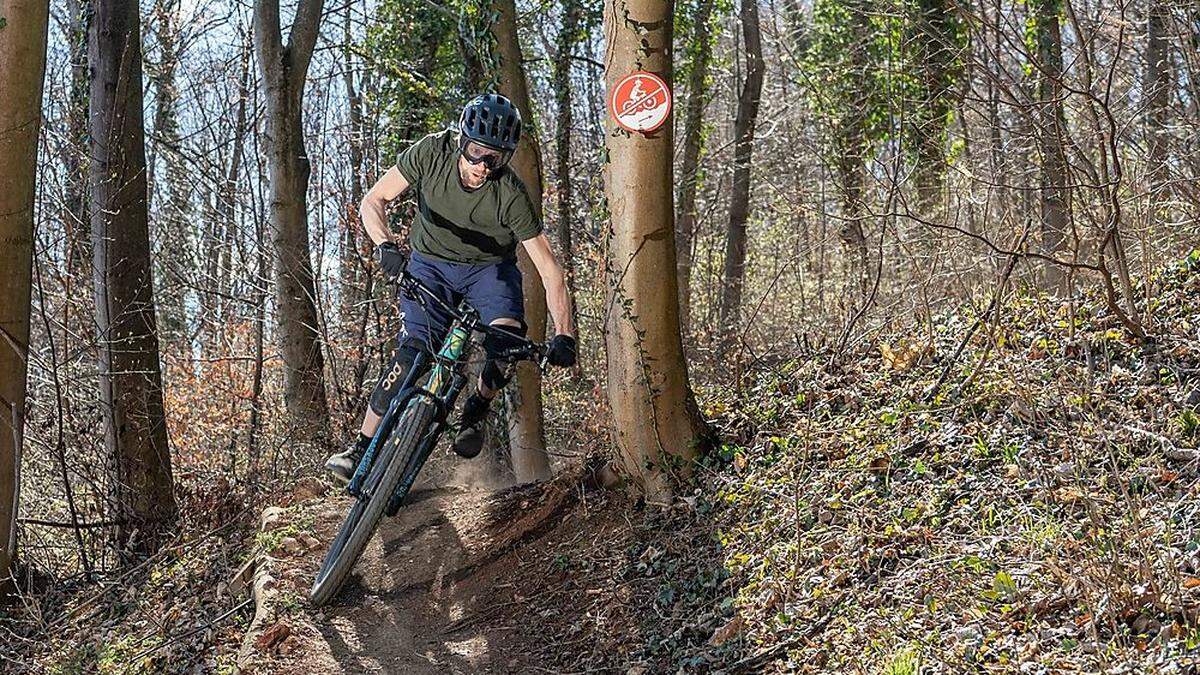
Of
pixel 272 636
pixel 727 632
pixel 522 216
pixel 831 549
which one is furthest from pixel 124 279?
pixel 831 549

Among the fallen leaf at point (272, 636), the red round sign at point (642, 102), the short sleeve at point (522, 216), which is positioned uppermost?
the red round sign at point (642, 102)

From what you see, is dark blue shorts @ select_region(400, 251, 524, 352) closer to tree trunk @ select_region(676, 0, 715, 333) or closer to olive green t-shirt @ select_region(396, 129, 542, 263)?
olive green t-shirt @ select_region(396, 129, 542, 263)

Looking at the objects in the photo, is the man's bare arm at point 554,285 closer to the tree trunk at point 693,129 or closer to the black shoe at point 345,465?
the black shoe at point 345,465

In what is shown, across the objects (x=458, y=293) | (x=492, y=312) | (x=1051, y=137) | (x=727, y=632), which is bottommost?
(x=727, y=632)

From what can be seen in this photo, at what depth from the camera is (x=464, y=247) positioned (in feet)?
22.6

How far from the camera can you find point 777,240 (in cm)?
2381

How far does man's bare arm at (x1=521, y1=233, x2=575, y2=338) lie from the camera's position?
657 cm

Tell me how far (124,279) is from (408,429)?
349 cm

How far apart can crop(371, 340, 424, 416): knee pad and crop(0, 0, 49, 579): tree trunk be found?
8.89 feet

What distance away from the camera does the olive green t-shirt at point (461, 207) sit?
21.9 ft

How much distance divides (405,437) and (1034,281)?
3816 millimetres

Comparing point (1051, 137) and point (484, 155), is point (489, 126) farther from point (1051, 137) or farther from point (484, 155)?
point (1051, 137)

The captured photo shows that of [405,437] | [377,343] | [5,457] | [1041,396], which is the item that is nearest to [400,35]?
[377,343]

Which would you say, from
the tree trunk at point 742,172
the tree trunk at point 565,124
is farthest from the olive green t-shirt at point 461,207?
the tree trunk at point 742,172
